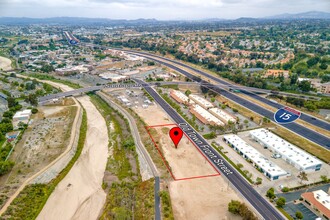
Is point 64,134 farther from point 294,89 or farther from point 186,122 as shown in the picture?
point 294,89

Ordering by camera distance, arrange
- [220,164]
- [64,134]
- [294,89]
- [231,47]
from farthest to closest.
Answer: [231,47] → [294,89] → [64,134] → [220,164]

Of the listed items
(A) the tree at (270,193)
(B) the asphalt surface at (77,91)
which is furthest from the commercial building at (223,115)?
(B) the asphalt surface at (77,91)

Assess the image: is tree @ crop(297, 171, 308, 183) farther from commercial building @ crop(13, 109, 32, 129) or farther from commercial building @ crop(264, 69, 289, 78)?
commercial building @ crop(264, 69, 289, 78)

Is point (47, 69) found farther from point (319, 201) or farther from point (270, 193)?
point (319, 201)

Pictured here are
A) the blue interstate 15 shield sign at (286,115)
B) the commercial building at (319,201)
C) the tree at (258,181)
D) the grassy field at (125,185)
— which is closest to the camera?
the commercial building at (319,201)

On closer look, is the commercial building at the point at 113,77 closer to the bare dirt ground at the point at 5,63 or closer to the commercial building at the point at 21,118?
the commercial building at the point at 21,118

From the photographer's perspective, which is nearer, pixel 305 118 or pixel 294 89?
pixel 305 118

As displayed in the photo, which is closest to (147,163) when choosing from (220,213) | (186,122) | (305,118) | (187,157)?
(187,157)
